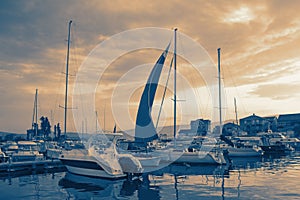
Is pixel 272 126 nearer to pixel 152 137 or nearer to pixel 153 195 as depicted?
pixel 152 137

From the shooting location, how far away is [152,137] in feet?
116

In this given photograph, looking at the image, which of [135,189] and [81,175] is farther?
[81,175]

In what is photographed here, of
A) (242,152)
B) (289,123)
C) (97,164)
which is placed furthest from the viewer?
(289,123)

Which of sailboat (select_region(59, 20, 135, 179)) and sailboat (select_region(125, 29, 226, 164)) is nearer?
sailboat (select_region(59, 20, 135, 179))

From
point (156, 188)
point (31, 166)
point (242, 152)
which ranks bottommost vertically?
point (156, 188)

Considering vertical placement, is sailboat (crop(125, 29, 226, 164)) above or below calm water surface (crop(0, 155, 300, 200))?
above

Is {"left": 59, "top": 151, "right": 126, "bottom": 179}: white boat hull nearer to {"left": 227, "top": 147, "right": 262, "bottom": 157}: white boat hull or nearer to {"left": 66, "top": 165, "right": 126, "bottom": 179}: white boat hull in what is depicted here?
{"left": 66, "top": 165, "right": 126, "bottom": 179}: white boat hull

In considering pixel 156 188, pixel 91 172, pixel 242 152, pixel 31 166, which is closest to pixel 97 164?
pixel 91 172

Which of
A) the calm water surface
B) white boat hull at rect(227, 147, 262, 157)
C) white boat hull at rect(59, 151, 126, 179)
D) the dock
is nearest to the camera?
the calm water surface

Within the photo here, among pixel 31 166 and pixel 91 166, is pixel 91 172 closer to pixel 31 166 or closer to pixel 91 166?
pixel 91 166

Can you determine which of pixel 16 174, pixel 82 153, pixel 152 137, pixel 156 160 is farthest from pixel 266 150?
pixel 16 174

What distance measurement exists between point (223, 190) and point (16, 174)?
14748mm

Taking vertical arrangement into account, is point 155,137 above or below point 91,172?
above

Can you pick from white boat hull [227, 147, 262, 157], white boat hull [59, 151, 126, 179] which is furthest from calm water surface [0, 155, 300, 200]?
white boat hull [227, 147, 262, 157]
